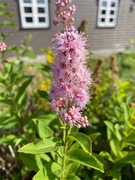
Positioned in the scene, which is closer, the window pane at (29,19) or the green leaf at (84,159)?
the green leaf at (84,159)

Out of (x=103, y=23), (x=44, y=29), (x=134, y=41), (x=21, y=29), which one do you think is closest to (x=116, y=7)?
(x=103, y=23)

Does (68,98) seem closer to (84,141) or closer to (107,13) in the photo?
(84,141)

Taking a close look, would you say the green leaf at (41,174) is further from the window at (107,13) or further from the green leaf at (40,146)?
the window at (107,13)

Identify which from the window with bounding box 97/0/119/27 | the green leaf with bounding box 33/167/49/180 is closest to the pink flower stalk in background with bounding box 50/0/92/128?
the green leaf with bounding box 33/167/49/180

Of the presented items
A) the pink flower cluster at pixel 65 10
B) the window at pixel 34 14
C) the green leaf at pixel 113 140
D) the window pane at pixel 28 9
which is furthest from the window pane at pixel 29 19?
the green leaf at pixel 113 140

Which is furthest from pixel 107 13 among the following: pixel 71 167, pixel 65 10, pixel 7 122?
pixel 71 167

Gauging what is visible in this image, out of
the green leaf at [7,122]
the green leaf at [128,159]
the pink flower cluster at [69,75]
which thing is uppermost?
the pink flower cluster at [69,75]

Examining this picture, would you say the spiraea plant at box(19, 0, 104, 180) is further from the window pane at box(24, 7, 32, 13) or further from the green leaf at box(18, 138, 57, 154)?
the window pane at box(24, 7, 32, 13)

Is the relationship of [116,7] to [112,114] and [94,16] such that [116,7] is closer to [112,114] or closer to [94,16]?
[94,16]
